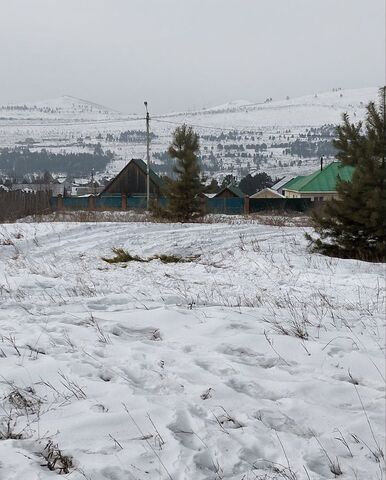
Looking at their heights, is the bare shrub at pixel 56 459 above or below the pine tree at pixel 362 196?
below

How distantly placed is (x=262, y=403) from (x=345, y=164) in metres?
9.14

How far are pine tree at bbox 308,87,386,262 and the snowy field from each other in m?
4.02

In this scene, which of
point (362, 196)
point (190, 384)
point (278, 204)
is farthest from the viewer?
point (278, 204)

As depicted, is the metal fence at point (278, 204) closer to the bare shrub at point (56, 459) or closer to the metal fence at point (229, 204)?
the metal fence at point (229, 204)

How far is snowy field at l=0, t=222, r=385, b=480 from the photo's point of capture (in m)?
2.71

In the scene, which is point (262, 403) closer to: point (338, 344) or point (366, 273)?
point (338, 344)

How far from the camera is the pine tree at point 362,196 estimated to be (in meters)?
10.8

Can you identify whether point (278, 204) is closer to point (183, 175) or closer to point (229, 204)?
point (229, 204)

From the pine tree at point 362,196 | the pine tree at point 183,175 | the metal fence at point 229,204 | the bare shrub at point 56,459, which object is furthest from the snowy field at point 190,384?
the metal fence at point 229,204

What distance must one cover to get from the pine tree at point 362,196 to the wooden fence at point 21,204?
18875 mm

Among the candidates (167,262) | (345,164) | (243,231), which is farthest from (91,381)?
(243,231)

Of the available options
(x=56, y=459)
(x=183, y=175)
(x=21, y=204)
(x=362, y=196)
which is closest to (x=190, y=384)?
(x=56, y=459)

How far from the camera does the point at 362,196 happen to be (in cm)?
1099

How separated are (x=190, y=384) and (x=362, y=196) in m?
8.56
